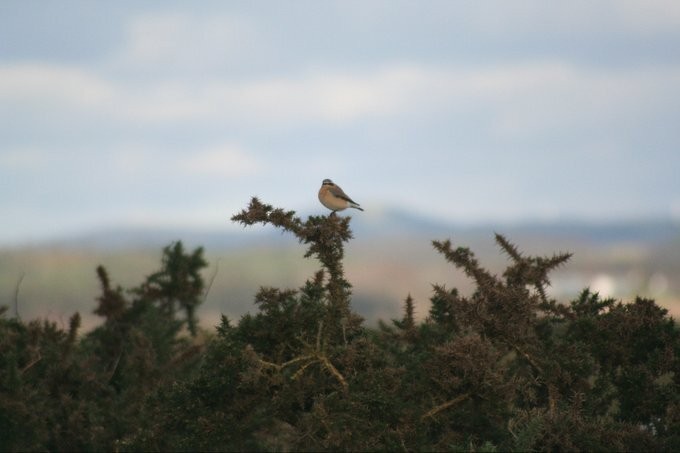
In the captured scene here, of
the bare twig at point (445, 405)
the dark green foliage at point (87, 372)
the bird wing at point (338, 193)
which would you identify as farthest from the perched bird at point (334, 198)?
the bare twig at point (445, 405)

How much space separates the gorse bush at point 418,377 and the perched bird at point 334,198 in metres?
3.19

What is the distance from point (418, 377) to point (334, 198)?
22.2 feet

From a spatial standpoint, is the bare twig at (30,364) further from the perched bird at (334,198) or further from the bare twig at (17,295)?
the perched bird at (334,198)

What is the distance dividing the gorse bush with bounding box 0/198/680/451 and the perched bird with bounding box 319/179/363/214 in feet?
10.5

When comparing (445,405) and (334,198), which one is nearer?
(445,405)

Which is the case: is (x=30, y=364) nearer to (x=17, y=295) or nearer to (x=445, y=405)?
(x=17, y=295)

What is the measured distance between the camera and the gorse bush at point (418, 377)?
372 inches

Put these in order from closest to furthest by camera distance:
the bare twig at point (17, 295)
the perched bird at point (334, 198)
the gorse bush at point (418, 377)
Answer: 1. the gorse bush at point (418, 377)
2. the bare twig at point (17, 295)
3. the perched bird at point (334, 198)

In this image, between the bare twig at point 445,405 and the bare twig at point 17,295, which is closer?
the bare twig at point 445,405

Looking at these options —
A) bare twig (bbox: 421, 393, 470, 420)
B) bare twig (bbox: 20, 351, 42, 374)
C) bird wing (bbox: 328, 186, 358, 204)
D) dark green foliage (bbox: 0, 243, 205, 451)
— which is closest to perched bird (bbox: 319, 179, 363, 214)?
bird wing (bbox: 328, 186, 358, 204)

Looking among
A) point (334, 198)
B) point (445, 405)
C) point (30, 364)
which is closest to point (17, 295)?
point (30, 364)

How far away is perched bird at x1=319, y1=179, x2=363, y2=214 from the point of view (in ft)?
55.3

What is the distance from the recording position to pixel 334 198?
1686cm

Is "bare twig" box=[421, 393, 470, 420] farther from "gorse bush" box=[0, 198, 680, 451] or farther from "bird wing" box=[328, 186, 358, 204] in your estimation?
"bird wing" box=[328, 186, 358, 204]
